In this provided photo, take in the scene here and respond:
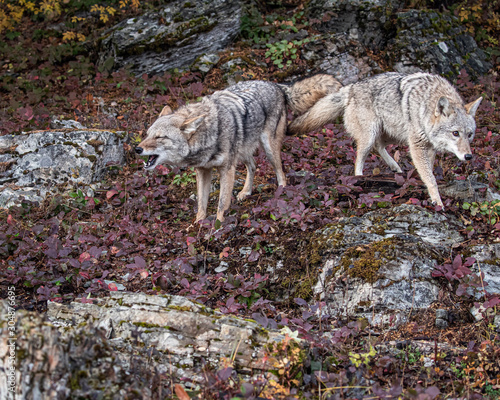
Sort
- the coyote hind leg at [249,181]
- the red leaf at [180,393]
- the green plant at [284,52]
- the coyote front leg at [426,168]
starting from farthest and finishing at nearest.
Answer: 1. the green plant at [284,52]
2. the coyote hind leg at [249,181]
3. the coyote front leg at [426,168]
4. the red leaf at [180,393]

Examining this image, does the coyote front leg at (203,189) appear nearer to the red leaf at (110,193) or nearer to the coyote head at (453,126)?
the red leaf at (110,193)

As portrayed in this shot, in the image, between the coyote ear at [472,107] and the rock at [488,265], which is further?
the coyote ear at [472,107]

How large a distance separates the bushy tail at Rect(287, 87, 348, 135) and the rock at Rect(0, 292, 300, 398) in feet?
16.4

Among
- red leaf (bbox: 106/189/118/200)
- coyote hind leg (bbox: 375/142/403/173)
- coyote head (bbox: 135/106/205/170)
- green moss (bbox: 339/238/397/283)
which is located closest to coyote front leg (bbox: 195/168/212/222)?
coyote head (bbox: 135/106/205/170)

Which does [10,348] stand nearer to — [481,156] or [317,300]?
[317,300]

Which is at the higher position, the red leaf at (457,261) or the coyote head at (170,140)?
the coyote head at (170,140)

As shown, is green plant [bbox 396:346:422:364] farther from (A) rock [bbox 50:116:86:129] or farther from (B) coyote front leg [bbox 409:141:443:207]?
(A) rock [bbox 50:116:86:129]

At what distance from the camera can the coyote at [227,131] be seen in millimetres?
6707

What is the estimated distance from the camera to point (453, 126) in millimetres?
6715

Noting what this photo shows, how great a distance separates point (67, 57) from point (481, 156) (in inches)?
440

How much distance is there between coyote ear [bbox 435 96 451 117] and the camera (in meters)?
6.70

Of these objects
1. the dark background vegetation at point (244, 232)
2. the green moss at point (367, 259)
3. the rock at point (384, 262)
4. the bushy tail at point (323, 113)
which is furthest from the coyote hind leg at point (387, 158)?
the green moss at point (367, 259)

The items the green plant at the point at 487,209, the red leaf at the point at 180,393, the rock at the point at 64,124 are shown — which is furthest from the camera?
the rock at the point at 64,124

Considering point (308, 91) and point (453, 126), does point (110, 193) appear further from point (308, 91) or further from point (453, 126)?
point (453, 126)
